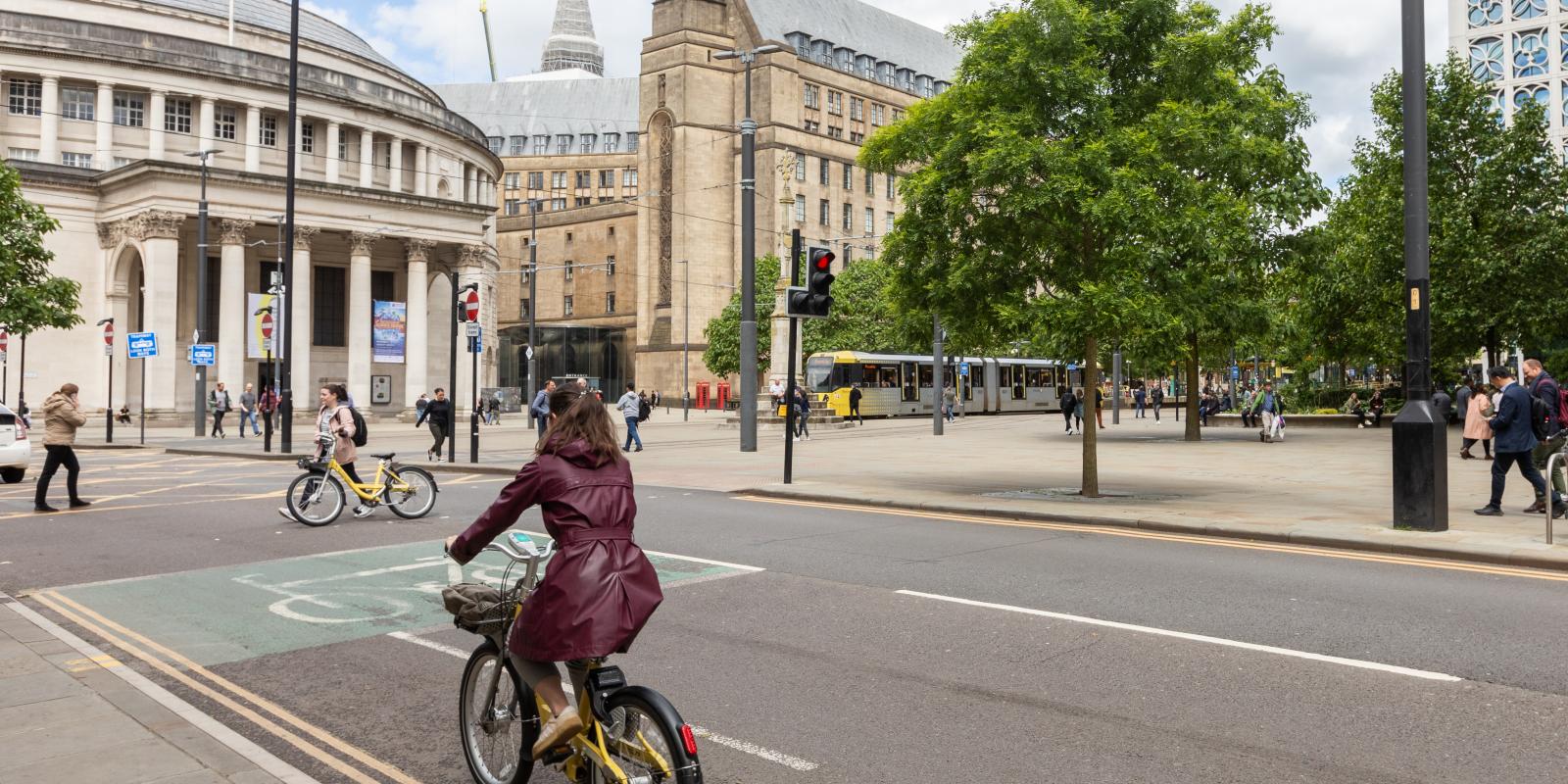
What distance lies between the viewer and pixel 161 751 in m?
4.89

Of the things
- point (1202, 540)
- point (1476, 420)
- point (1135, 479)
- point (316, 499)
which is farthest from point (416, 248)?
point (1202, 540)

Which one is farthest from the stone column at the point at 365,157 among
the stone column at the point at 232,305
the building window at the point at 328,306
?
the stone column at the point at 232,305

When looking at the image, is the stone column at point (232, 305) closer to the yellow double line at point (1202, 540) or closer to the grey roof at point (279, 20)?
the grey roof at point (279, 20)

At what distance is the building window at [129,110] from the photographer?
2311 inches

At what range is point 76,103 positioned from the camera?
58.2 meters

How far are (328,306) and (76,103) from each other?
16.2 metres

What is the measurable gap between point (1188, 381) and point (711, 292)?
2346 inches

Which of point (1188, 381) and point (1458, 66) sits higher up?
point (1458, 66)

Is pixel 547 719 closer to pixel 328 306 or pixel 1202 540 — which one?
pixel 1202 540

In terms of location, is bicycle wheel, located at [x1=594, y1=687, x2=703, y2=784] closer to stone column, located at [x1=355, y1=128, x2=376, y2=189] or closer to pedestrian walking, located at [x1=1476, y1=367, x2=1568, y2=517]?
pedestrian walking, located at [x1=1476, y1=367, x2=1568, y2=517]

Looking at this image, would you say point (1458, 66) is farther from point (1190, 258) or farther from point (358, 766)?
point (358, 766)

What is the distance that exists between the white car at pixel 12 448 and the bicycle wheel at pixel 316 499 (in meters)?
10.1

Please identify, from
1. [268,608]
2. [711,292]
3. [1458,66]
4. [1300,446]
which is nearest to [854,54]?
[711,292]

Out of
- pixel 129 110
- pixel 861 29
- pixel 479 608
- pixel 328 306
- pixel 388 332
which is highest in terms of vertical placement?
pixel 861 29
